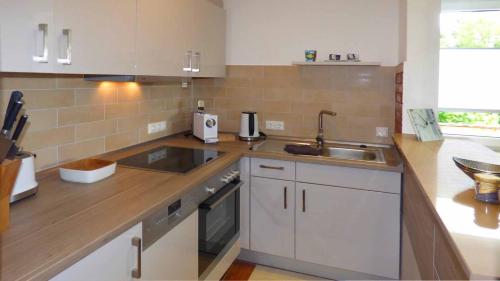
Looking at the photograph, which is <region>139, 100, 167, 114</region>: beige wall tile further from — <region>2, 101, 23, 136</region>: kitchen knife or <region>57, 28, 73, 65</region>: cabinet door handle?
<region>2, 101, 23, 136</region>: kitchen knife

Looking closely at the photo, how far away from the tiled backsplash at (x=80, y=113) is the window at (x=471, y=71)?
2.14 m

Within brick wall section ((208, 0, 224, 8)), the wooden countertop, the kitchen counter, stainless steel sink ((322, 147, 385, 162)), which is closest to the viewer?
the wooden countertop

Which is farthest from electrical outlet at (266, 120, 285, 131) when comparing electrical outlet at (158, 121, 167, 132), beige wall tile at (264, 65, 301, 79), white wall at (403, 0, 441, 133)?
white wall at (403, 0, 441, 133)

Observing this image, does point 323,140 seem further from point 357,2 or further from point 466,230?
point 466,230

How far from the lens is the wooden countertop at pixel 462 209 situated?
82cm

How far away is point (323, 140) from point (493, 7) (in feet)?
4.93

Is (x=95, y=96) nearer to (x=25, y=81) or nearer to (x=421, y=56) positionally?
(x=25, y=81)

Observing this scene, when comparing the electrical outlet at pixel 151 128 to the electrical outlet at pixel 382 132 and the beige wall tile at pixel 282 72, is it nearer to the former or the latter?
the beige wall tile at pixel 282 72

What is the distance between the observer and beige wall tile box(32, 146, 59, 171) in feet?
5.97

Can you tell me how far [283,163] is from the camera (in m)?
2.50

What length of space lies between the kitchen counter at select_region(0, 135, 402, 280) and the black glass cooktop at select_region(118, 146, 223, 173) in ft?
0.28

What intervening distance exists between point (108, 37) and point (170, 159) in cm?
83

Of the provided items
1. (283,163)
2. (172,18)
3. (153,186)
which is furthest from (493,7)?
(153,186)

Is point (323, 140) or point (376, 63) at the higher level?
point (376, 63)
